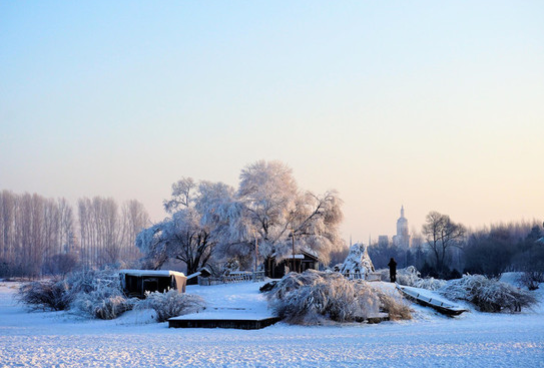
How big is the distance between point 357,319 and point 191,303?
7.04 m

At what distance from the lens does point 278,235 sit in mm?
50062

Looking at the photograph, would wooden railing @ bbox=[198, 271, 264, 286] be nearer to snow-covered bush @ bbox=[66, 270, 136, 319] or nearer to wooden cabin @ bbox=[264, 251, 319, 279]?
wooden cabin @ bbox=[264, 251, 319, 279]

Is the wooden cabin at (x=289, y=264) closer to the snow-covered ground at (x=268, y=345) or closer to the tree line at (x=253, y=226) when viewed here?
the tree line at (x=253, y=226)

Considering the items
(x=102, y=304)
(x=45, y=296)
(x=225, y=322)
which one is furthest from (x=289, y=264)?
(x=225, y=322)

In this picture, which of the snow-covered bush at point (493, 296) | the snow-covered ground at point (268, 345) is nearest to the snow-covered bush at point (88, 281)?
the snow-covered ground at point (268, 345)

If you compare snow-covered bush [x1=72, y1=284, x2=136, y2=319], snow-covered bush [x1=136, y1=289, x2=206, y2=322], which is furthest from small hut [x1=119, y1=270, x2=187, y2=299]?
snow-covered bush [x1=136, y1=289, x2=206, y2=322]

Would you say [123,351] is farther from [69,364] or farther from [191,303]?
[191,303]

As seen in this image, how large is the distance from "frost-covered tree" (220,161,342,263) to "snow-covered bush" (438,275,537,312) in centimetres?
1864

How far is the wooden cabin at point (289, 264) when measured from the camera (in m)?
49.7

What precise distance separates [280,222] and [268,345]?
34106 millimetres

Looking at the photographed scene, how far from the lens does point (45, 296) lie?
32.6m

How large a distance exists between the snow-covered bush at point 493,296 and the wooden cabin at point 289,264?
18953 mm

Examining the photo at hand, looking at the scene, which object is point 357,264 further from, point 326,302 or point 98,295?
point 98,295

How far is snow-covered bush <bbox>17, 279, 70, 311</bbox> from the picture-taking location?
3238cm
